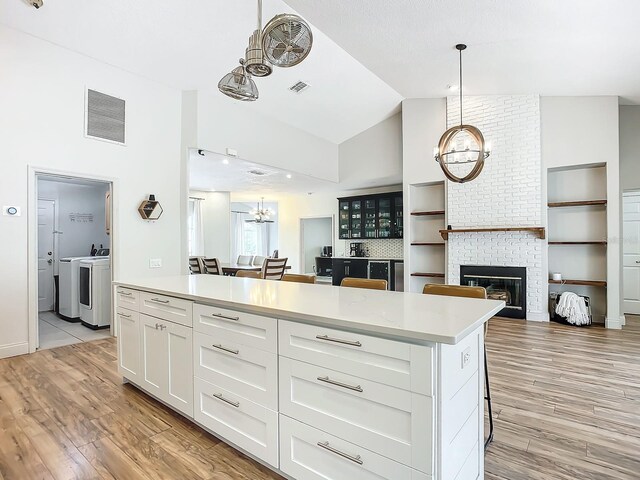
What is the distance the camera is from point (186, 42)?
13.8ft

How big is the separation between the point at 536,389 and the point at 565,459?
3.35 ft

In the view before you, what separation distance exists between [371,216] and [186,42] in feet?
17.8

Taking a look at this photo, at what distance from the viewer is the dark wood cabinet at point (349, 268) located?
8.61 meters

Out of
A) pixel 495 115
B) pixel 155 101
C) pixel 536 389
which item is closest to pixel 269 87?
pixel 155 101

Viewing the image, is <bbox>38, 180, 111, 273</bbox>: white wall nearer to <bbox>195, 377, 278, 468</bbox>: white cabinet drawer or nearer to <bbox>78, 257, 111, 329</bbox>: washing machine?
<bbox>78, 257, 111, 329</bbox>: washing machine

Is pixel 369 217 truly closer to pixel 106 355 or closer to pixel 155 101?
pixel 155 101

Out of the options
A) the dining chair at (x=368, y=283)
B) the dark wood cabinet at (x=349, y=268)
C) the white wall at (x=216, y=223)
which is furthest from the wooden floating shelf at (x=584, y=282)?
the white wall at (x=216, y=223)

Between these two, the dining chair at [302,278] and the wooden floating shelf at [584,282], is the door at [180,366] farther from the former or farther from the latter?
the wooden floating shelf at [584,282]

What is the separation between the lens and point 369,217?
336 inches

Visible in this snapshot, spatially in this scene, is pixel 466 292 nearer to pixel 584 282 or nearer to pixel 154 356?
pixel 154 356

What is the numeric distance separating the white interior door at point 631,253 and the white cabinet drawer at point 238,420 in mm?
6884

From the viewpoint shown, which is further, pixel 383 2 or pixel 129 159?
pixel 129 159

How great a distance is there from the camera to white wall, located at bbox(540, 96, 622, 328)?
16.4 feet

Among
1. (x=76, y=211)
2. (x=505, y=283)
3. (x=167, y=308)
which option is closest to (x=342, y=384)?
(x=167, y=308)
